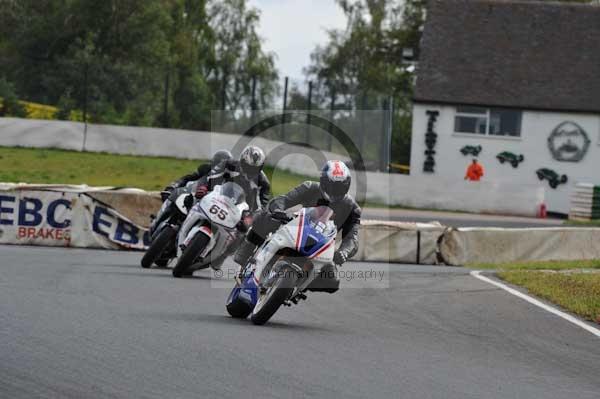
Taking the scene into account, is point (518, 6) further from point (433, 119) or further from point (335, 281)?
point (335, 281)

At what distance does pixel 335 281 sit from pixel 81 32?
133 feet

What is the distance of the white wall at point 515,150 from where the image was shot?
44281mm

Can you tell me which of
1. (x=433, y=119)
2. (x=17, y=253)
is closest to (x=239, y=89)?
(x=433, y=119)

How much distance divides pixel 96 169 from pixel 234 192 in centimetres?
1993

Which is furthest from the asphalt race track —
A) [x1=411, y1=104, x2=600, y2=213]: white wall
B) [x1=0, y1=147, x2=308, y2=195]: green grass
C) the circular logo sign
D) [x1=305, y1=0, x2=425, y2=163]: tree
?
[x1=305, y1=0, x2=425, y2=163]: tree

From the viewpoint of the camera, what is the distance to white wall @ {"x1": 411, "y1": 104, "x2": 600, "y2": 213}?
1743 inches

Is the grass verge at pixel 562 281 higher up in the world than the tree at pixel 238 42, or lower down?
lower down

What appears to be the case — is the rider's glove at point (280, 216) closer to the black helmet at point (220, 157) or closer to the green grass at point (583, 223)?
the black helmet at point (220, 157)

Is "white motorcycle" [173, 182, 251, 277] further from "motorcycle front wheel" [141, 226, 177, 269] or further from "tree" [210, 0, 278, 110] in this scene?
"tree" [210, 0, 278, 110]

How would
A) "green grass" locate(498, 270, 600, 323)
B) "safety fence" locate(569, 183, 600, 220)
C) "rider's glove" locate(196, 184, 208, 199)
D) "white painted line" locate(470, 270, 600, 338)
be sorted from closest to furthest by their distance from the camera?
"white painted line" locate(470, 270, 600, 338) < "green grass" locate(498, 270, 600, 323) < "rider's glove" locate(196, 184, 208, 199) < "safety fence" locate(569, 183, 600, 220)

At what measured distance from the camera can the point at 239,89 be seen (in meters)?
42.2

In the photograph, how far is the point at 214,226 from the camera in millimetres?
13719

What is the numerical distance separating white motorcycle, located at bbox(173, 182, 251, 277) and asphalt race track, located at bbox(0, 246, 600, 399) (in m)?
0.32

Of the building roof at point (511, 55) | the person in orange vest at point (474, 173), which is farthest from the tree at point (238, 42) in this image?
the person in orange vest at point (474, 173)
